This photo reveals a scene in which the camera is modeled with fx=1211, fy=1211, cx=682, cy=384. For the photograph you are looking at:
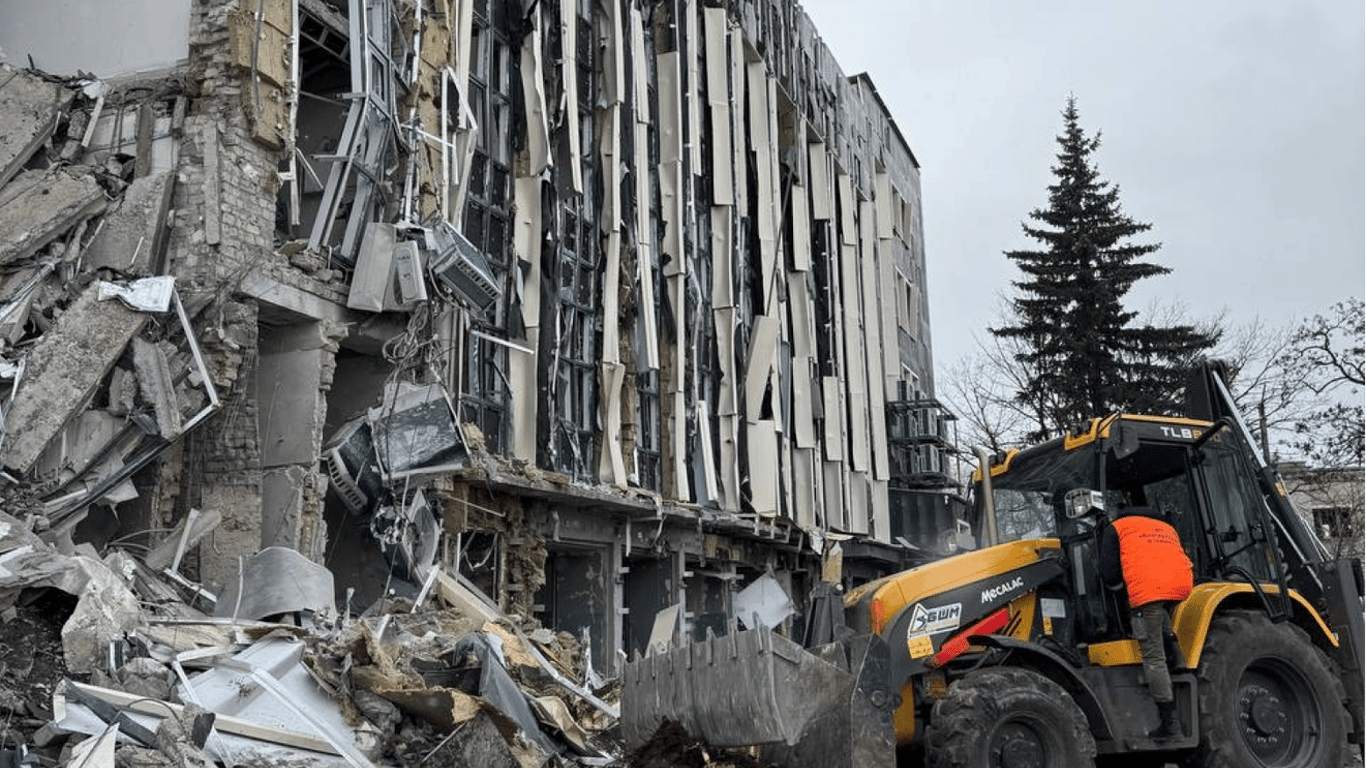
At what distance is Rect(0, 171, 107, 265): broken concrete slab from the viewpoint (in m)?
11.1

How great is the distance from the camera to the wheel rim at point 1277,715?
28.1 feet

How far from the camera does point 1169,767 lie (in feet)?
29.6

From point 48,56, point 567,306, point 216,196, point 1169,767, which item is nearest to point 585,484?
point 567,306

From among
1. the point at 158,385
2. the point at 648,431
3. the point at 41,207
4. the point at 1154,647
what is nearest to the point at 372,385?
the point at 158,385

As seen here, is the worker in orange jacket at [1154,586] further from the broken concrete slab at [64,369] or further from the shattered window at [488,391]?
the shattered window at [488,391]

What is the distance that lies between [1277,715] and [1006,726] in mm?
2533

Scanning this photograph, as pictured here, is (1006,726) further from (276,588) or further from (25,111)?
(25,111)

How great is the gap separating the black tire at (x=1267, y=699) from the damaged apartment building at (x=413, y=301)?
25.0ft

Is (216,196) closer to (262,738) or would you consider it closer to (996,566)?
(262,738)

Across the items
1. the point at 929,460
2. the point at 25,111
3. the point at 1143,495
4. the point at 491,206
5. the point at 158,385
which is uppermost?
the point at 491,206

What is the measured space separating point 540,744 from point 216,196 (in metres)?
6.58

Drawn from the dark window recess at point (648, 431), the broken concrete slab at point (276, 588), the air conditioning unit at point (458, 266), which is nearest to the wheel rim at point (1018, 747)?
A: the broken concrete slab at point (276, 588)

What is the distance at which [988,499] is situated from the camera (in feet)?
32.3

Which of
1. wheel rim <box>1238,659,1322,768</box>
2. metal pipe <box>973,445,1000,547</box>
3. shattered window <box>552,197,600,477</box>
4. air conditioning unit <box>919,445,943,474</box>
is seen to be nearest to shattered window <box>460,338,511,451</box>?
shattered window <box>552,197,600,477</box>
